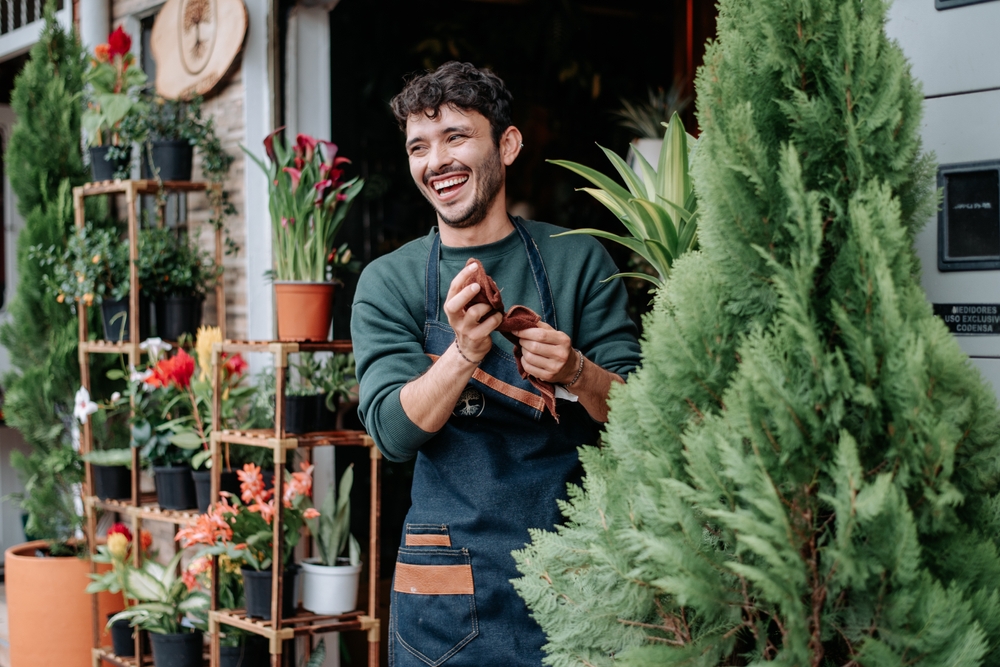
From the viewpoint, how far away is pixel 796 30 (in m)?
1.13

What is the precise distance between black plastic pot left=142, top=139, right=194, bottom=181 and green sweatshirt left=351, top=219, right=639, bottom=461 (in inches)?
89.0

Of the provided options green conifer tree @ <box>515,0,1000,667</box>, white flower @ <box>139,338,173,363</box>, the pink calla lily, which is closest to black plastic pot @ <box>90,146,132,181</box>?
white flower @ <box>139,338,173,363</box>

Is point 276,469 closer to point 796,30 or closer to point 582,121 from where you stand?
point 796,30

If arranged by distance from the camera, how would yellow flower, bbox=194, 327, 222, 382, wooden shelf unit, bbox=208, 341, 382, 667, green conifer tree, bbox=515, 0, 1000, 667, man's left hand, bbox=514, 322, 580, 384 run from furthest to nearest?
yellow flower, bbox=194, 327, 222, 382 → wooden shelf unit, bbox=208, 341, 382, 667 → man's left hand, bbox=514, 322, 580, 384 → green conifer tree, bbox=515, 0, 1000, 667

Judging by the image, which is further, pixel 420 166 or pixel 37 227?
pixel 37 227

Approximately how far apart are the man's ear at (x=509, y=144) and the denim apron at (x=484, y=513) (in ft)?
0.93

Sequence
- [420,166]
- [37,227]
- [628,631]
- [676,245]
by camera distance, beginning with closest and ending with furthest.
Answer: [628,631] < [676,245] < [420,166] < [37,227]

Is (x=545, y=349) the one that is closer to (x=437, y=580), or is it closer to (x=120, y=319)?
(x=437, y=580)

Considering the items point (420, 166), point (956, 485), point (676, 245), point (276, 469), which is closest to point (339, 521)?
point (276, 469)

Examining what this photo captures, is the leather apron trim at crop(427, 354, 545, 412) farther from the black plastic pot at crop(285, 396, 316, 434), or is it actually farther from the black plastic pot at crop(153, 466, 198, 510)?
the black plastic pot at crop(153, 466, 198, 510)

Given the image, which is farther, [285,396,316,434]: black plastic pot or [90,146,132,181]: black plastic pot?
[90,146,132,181]: black plastic pot

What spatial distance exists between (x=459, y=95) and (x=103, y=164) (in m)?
2.73

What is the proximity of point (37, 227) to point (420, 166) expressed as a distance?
122 inches

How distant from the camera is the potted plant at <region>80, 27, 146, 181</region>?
13.3 feet
